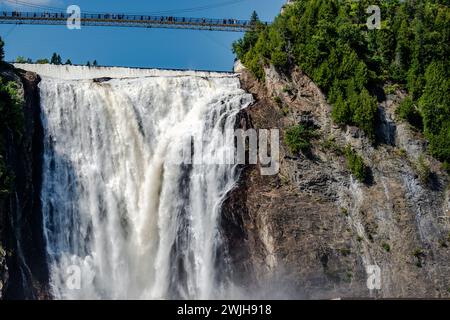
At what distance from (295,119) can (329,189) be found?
5245mm

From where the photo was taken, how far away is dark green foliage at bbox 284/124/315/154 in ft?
156

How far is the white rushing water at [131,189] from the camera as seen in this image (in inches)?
1674

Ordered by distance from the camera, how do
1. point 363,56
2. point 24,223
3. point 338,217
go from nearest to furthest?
point 24,223 < point 338,217 < point 363,56

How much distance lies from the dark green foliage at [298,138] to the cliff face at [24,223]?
572 inches

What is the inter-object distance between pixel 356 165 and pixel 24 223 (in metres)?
19.2

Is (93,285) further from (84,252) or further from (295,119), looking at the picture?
(295,119)

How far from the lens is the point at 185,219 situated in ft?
145

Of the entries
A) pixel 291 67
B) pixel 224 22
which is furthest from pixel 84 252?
pixel 224 22

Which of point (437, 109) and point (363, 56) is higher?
point (363, 56)

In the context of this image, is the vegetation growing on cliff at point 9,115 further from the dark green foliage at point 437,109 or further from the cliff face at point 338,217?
the dark green foliage at point 437,109

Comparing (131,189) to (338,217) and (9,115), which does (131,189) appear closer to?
(9,115)

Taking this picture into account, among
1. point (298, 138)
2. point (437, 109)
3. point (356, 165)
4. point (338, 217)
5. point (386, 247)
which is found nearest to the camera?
point (386, 247)

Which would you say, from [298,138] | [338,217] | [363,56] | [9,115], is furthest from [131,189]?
[363,56]

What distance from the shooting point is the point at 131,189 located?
4459cm
